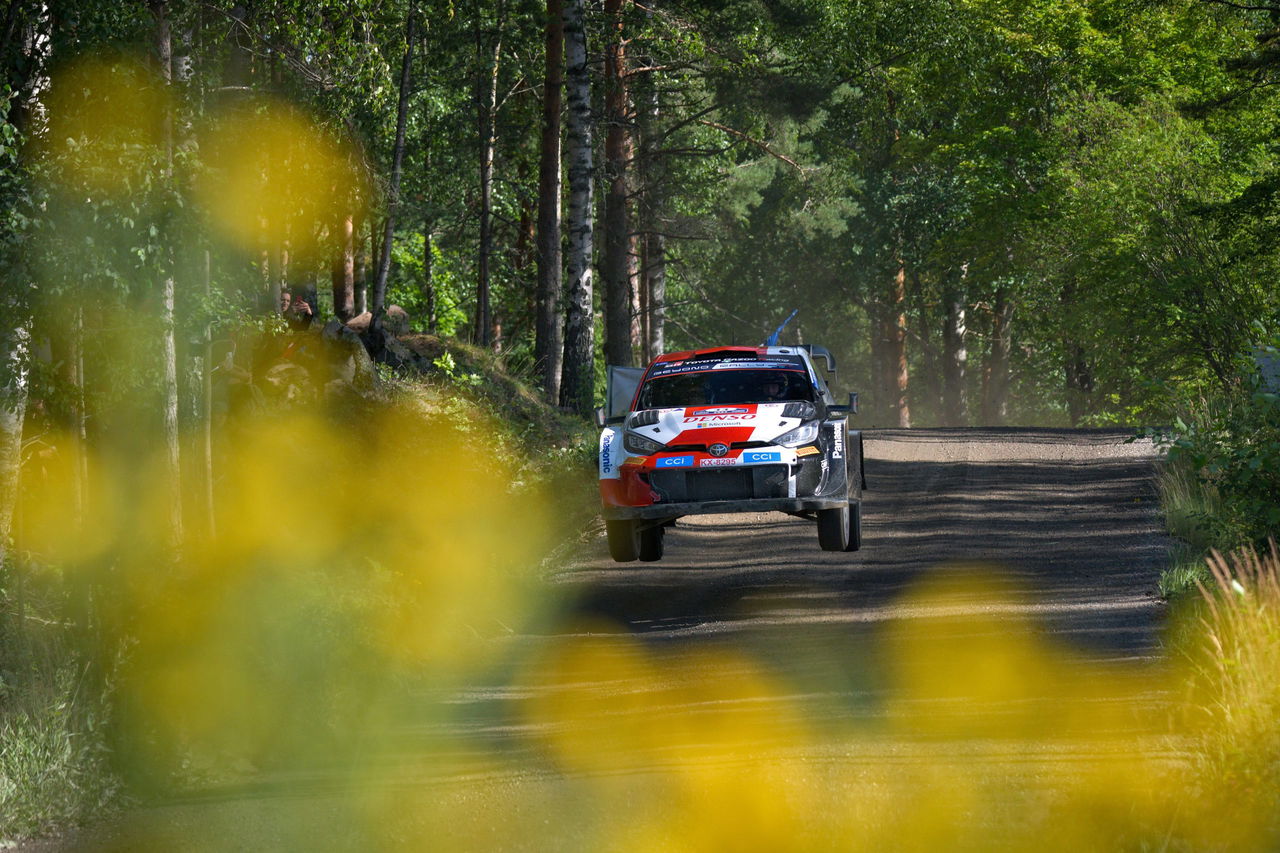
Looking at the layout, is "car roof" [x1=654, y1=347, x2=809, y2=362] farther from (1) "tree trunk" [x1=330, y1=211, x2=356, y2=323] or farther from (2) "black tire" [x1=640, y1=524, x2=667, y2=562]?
(1) "tree trunk" [x1=330, y1=211, x2=356, y2=323]

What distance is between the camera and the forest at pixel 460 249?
1126cm

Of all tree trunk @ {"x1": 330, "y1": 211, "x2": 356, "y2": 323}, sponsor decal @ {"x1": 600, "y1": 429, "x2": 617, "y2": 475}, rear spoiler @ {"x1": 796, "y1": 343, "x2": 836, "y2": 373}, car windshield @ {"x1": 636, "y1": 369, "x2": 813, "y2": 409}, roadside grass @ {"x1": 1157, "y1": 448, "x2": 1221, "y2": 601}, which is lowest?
roadside grass @ {"x1": 1157, "y1": 448, "x2": 1221, "y2": 601}

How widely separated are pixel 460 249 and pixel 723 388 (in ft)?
101

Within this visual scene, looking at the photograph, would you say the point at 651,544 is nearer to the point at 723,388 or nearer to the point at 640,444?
the point at 723,388

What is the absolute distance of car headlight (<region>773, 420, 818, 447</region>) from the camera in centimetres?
1295

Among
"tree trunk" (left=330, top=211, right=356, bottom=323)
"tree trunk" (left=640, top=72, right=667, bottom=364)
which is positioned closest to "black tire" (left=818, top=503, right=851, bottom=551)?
"tree trunk" (left=640, top=72, right=667, bottom=364)

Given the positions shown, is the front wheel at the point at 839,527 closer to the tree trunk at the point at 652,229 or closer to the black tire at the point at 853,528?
the black tire at the point at 853,528

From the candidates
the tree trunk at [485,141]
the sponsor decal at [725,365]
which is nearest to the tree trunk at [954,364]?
the tree trunk at [485,141]

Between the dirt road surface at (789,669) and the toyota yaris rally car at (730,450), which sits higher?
the toyota yaris rally car at (730,450)

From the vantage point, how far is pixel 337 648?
11320 millimetres

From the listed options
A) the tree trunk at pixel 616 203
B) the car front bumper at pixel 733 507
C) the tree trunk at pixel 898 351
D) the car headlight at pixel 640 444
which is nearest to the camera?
the car front bumper at pixel 733 507

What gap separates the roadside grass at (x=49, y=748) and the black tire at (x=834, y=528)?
7061mm

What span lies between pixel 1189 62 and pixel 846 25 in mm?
14368

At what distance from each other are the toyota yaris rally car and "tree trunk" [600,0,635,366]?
13961 mm
